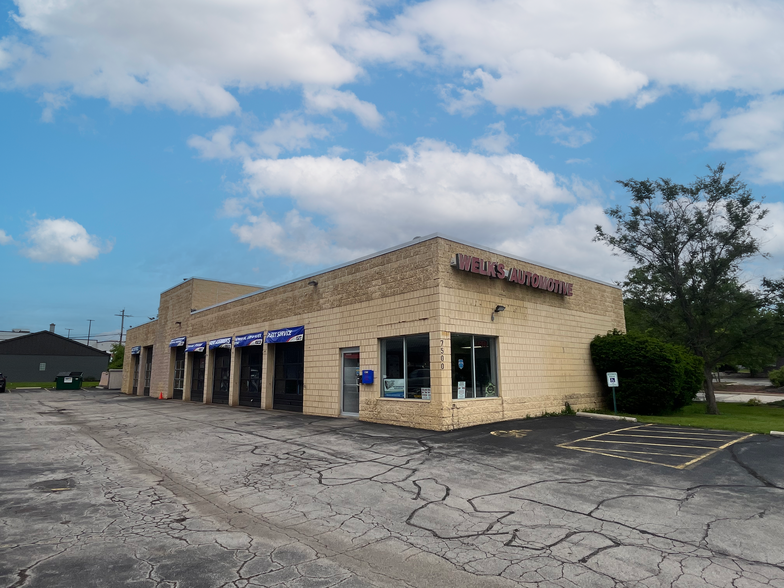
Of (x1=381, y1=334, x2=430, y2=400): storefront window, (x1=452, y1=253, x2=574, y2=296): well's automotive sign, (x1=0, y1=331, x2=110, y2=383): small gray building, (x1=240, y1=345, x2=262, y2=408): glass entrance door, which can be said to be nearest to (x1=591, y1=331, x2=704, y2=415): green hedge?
(x1=452, y1=253, x2=574, y2=296): well's automotive sign

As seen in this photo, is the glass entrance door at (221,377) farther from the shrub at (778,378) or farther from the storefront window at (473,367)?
the shrub at (778,378)

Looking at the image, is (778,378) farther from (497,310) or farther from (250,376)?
(250,376)

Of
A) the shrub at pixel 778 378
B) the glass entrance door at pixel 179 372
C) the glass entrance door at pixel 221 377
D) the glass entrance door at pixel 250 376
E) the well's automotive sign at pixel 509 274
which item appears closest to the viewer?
the well's automotive sign at pixel 509 274

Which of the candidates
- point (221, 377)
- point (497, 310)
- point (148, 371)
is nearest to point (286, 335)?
point (221, 377)

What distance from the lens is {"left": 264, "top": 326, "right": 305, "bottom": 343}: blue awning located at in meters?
18.9

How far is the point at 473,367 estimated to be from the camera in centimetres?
1455

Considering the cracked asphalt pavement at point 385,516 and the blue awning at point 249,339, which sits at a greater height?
the blue awning at point 249,339

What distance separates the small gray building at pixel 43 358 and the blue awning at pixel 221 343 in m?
51.3

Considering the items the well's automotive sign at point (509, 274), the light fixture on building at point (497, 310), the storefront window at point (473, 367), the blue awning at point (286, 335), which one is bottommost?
the storefront window at point (473, 367)

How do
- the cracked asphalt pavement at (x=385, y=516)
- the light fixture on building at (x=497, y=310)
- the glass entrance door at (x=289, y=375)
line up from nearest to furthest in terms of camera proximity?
1. the cracked asphalt pavement at (x=385, y=516)
2. the light fixture on building at (x=497, y=310)
3. the glass entrance door at (x=289, y=375)

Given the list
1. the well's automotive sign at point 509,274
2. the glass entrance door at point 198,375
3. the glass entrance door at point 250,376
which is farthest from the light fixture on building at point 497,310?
the glass entrance door at point 198,375

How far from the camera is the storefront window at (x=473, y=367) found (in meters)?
14.0

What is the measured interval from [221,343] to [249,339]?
361cm

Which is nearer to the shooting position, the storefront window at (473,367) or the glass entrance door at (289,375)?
the storefront window at (473,367)
